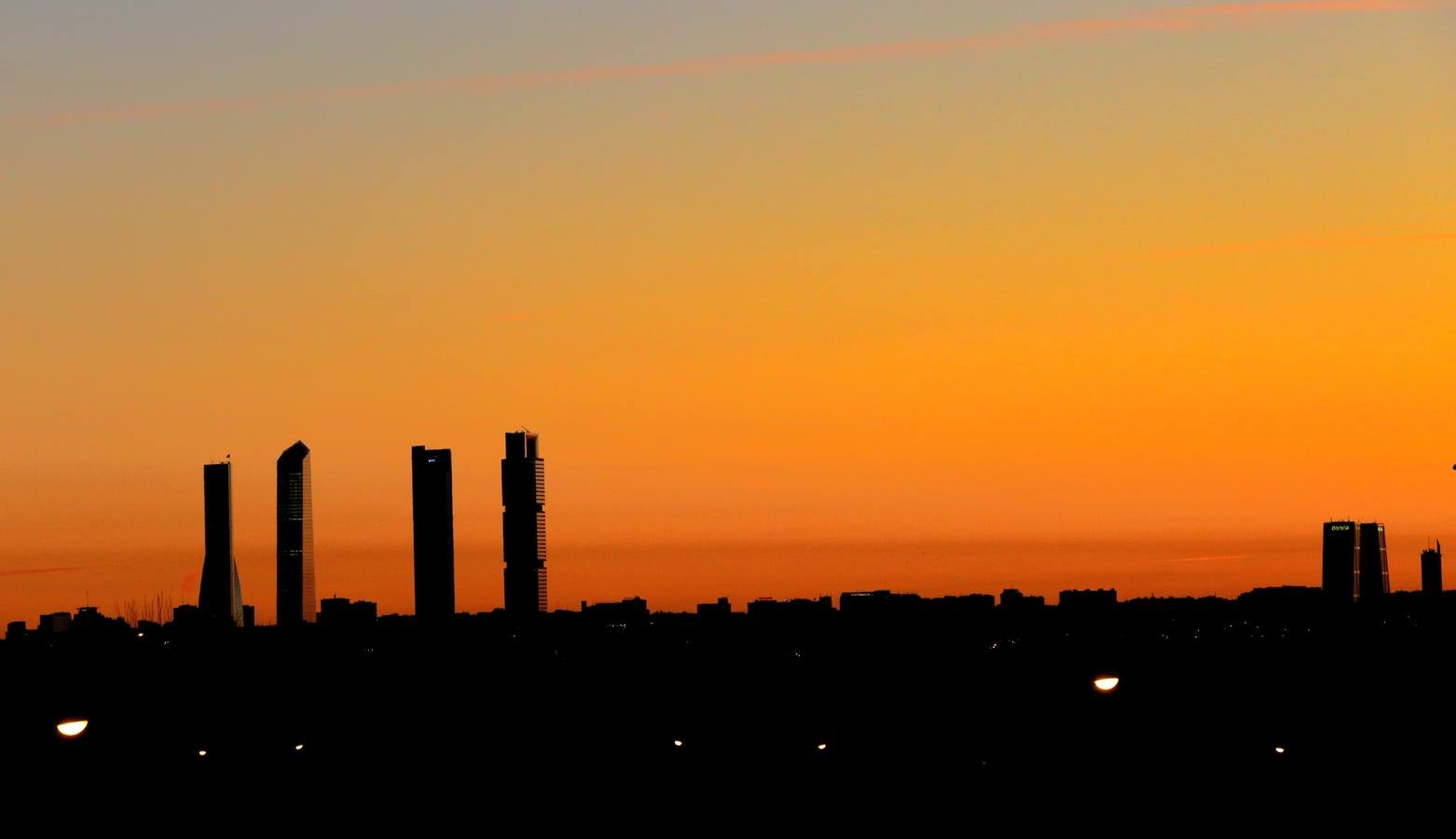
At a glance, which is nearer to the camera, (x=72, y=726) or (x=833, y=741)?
(x=72, y=726)

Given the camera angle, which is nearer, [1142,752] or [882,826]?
[882,826]

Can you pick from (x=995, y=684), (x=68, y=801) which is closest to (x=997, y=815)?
(x=68, y=801)

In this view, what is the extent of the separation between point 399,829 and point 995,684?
4180 inches

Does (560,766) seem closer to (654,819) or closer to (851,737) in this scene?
(851,737)

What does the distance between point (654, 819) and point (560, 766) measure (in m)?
43.0

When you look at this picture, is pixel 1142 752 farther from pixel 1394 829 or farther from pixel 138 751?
pixel 138 751

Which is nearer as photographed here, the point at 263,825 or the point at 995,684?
the point at 263,825

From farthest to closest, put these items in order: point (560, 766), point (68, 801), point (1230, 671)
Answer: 1. point (1230, 671)
2. point (560, 766)
3. point (68, 801)

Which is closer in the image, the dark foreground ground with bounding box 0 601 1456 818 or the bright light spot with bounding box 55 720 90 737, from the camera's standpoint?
the bright light spot with bounding box 55 720 90 737

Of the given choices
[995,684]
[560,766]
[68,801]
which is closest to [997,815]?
[68,801]

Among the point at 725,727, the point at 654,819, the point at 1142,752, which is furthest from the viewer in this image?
the point at 725,727

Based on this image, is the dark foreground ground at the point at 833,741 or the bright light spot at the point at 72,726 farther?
the dark foreground ground at the point at 833,741

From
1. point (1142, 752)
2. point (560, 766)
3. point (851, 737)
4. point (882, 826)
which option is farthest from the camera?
point (851, 737)

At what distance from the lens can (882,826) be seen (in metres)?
58.0
